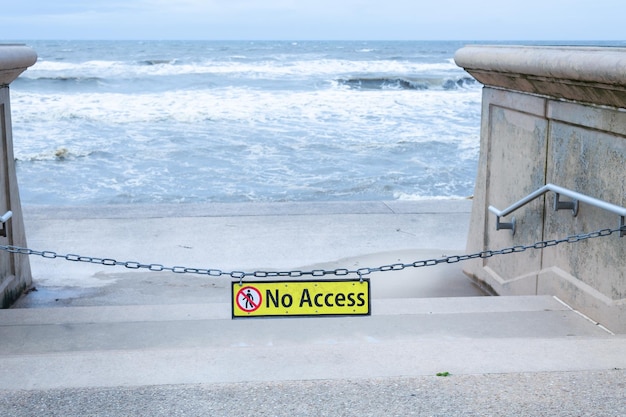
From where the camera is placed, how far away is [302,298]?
3932 mm

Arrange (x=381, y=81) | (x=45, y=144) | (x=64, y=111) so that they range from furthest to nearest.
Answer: (x=381, y=81) → (x=64, y=111) → (x=45, y=144)

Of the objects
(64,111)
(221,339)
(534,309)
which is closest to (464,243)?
(534,309)

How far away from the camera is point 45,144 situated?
19.4 m

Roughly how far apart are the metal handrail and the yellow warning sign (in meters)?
1.49

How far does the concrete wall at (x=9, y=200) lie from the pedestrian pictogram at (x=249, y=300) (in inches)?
98.5

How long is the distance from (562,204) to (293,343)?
6.35 feet

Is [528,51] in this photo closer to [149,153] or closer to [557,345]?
[557,345]

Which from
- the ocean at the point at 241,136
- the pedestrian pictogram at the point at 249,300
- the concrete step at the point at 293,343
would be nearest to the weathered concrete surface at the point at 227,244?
the concrete step at the point at 293,343

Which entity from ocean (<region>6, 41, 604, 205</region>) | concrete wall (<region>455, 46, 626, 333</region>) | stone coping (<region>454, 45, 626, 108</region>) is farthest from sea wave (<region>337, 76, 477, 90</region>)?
stone coping (<region>454, 45, 626, 108</region>)

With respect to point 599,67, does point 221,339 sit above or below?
below

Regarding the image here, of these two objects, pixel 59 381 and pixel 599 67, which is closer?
pixel 59 381

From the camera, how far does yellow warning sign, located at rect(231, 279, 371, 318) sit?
155 inches

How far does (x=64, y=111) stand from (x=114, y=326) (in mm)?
25013

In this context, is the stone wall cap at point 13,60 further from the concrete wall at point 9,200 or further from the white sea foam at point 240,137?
the white sea foam at point 240,137
